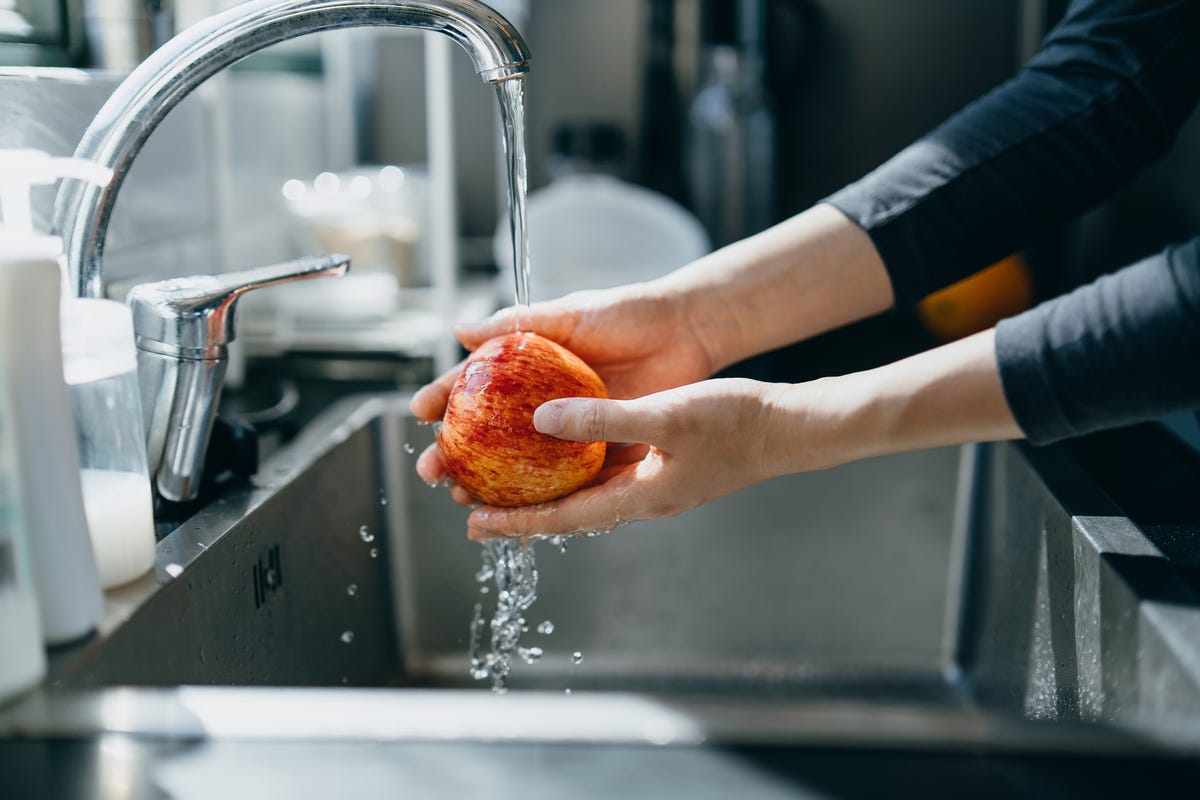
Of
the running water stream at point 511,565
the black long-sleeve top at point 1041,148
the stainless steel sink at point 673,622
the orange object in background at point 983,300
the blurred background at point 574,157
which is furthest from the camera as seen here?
the orange object in background at point 983,300

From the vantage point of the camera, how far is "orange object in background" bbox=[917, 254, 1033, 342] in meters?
1.66

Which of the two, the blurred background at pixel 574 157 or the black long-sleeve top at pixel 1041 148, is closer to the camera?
the black long-sleeve top at pixel 1041 148

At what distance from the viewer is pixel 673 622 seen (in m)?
1.12

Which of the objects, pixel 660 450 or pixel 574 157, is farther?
pixel 574 157

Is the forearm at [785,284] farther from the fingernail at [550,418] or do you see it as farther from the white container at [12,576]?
the white container at [12,576]

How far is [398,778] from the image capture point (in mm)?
451

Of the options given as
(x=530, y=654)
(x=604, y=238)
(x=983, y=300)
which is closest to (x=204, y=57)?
(x=530, y=654)

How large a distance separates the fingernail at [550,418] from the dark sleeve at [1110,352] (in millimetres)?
288

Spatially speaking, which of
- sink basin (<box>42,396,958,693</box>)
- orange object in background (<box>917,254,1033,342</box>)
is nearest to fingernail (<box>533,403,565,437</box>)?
sink basin (<box>42,396,958,693</box>)

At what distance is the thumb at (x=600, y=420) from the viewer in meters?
0.69

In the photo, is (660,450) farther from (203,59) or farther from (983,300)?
(983,300)

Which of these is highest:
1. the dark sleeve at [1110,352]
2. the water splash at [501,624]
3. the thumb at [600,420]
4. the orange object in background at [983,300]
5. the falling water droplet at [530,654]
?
the dark sleeve at [1110,352]

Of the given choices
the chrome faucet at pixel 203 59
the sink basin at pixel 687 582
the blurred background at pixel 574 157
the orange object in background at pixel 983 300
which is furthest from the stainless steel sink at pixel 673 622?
the orange object in background at pixel 983 300

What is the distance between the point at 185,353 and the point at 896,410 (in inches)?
19.6
